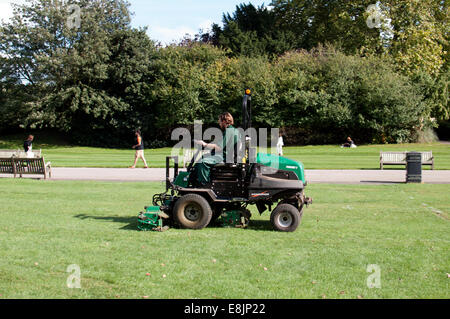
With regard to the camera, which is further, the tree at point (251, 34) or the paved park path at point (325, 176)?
the tree at point (251, 34)

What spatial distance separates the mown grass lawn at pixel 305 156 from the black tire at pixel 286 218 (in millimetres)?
15669

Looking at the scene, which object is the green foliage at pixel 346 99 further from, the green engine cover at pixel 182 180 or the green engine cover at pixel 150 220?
the green engine cover at pixel 150 220

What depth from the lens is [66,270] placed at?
6.54 metres

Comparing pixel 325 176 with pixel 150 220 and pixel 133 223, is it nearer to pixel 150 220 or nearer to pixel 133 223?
pixel 133 223

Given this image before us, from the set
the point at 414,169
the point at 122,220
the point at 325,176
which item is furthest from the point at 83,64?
the point at 122,220

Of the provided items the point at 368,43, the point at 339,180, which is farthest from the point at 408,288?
the point at 368,43

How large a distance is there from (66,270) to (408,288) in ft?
14.4

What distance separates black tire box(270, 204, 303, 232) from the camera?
9227mm

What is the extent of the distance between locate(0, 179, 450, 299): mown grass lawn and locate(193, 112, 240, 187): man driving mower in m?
1.06

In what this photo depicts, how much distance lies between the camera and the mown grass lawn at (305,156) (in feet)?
88.5

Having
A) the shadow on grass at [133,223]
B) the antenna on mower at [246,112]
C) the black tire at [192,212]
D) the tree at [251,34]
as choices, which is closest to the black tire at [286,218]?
the shadow on grass at [133,223]

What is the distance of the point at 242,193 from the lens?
935cm

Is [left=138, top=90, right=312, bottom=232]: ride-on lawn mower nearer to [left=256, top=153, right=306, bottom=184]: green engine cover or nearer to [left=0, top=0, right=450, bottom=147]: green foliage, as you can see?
[left=256, top=153, right=306, bottom=184]: green engine cover
